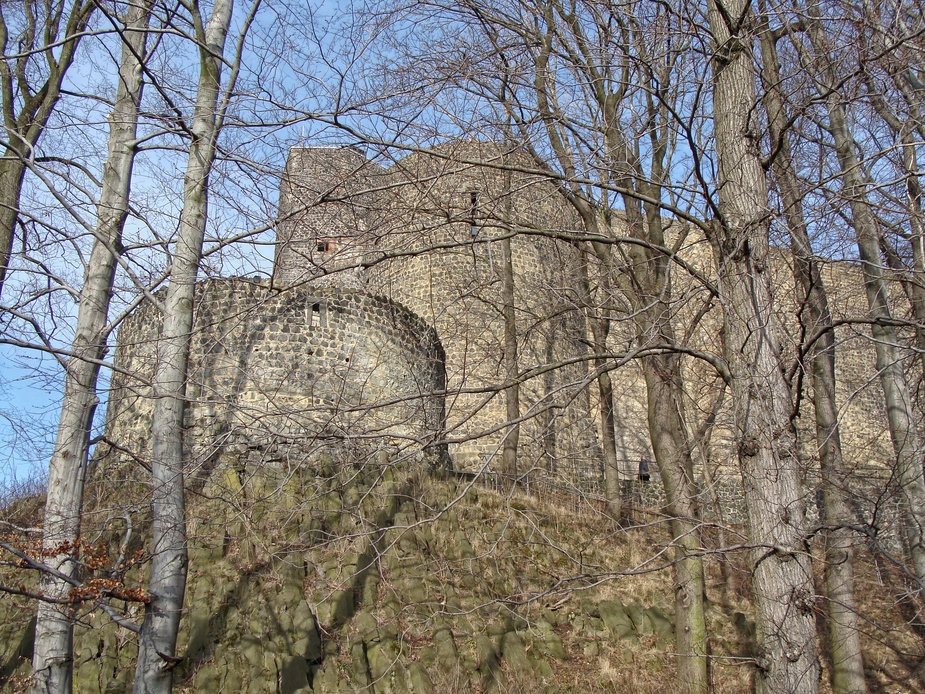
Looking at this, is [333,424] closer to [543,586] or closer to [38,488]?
[543,586]

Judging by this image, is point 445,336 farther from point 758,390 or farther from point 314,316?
point 758,390

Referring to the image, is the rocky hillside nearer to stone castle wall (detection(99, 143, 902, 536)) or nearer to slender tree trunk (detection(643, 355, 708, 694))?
A: slender tree trunk (detection(643, 355, 708, 694))

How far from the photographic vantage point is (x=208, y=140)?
524 centimetres

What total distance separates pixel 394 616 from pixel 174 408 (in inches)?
174

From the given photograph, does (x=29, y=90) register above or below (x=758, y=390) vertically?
above

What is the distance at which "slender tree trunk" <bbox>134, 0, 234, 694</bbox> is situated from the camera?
4562mm

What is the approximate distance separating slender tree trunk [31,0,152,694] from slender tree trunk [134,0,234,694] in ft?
1.45

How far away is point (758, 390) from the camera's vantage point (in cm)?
395

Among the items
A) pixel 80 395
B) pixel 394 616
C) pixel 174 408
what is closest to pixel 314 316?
pixel 394 616

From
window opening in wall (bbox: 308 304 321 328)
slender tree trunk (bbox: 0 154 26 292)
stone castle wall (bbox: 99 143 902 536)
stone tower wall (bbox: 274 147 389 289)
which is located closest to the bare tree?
stone castle wall (bbox: 99 143 902 536)

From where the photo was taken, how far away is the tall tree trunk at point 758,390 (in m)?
3.69

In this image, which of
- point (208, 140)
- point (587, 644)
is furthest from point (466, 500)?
point (208, 140)

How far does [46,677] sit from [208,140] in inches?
145

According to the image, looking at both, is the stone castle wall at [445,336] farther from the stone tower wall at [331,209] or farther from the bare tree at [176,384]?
the bare tree at [176,384]
